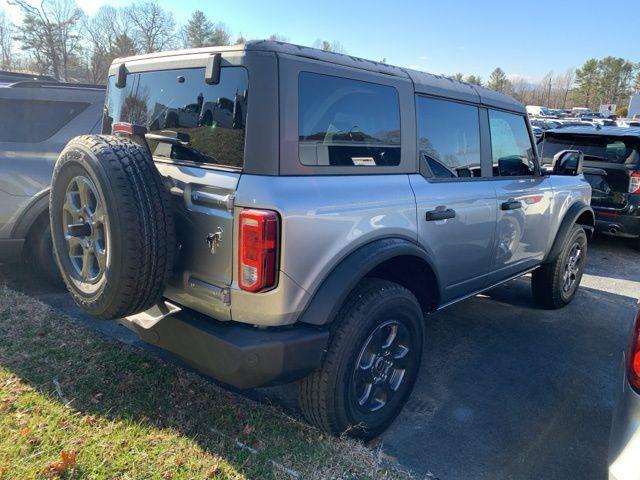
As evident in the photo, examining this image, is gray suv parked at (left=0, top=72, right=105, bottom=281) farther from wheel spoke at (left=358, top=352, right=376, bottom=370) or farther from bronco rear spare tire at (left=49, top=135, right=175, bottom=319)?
wheel spoke at (left=358, top=352, right=376, bottom=370)

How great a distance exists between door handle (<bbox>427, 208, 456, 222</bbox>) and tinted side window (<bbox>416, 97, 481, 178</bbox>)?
0.78ft

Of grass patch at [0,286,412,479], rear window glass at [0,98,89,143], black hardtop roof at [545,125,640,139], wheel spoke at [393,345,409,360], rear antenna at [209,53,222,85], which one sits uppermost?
black hardtop roof at [545,125,640,139]

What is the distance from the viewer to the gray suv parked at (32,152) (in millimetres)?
4199

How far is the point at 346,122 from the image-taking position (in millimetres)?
2605

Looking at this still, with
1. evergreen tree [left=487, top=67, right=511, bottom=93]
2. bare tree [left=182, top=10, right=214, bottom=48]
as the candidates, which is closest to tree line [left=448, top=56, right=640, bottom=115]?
evergreen tree [left=487, top=67, right=511, bottom=93]

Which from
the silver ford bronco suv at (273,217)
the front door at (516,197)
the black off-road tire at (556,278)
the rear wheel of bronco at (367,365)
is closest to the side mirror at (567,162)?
the front door at (516,197)

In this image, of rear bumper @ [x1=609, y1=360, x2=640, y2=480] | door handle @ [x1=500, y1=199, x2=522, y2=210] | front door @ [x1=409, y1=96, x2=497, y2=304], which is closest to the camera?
rear bumper @ [x1=609, y1=360, x2=640, y2=480]

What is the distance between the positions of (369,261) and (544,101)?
10896cm

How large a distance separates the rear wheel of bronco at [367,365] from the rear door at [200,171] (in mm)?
599

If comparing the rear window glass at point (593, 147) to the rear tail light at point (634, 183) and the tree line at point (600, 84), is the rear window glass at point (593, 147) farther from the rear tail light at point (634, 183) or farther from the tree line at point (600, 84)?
the tree line at point (600, 84)

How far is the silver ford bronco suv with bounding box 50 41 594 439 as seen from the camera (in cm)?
224

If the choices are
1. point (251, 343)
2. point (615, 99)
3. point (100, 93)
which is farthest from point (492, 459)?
point (615, 99)

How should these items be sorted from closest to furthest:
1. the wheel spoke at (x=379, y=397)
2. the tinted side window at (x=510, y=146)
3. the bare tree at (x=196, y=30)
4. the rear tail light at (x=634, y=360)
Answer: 1. the rear tail light at (x=634, y=360)
2. the wheel spoke at (x=379, y=397)
3. the tinted side window at (x=510, y=146)
4. the bare tree at (x=196, y=30)

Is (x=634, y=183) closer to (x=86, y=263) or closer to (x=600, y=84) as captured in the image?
(x=86, y=263)
